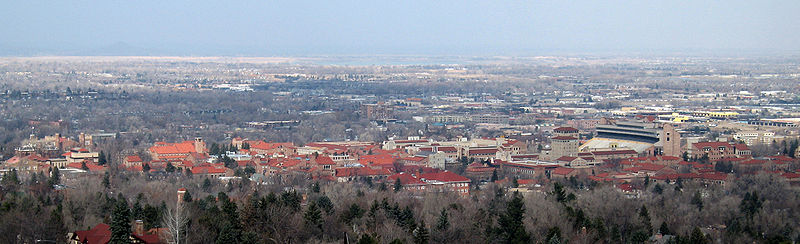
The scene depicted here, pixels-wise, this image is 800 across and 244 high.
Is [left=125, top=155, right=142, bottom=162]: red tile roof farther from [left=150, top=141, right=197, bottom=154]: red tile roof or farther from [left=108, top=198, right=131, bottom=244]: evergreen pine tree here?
[left=108, top=198, right=131, bottom=244]: evergreen pine tree

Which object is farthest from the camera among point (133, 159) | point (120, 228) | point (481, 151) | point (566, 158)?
point (481, 151)

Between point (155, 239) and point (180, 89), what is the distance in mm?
93655

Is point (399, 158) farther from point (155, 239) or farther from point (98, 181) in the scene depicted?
point (155, 239)

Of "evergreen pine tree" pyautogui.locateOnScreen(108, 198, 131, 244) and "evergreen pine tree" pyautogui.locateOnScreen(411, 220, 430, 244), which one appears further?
"evergreen pine tree" pyautogui.locateOnScreen(411, 220, 430, 244)

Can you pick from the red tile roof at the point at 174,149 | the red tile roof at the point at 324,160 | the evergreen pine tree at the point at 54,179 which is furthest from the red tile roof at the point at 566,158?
the evergreen pine tree at the point at 54,179

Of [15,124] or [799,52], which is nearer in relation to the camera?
[15,124]

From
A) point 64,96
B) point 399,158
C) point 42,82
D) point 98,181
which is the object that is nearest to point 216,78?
point 42,82

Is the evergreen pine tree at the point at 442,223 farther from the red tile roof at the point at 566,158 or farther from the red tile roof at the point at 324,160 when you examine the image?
the red tile roof at the point at 566,158

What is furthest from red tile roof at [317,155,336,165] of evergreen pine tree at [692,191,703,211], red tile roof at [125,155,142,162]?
evergreen pine tree at [692,191,703,211]

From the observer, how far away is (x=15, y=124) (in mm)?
83562

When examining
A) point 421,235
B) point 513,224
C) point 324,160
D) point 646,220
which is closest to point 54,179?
point 324,160

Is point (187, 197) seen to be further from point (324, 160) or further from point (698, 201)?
point (324, 160)

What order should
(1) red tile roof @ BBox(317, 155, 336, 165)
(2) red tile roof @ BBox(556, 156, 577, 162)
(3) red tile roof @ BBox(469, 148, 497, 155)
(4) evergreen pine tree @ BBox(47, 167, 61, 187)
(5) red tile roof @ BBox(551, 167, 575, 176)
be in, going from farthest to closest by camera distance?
1. (3) red tile roof @ BBox(469, 148, 497, 155)
2. (2) red tile roof @ BBox(556, 156, 577, 162)
3. (1) red tile roof @ BBox(317, 155, 336, 165)
4. (5) red tile roof @ BBox(551, 167, 575, 176)
5. (4) evergreen pine tree @ BBox(47, 167, 61, 187)

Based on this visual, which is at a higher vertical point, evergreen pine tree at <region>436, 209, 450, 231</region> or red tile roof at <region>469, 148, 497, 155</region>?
evergreen pine tree at <region>436, 209, 450, 231</region>
